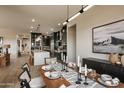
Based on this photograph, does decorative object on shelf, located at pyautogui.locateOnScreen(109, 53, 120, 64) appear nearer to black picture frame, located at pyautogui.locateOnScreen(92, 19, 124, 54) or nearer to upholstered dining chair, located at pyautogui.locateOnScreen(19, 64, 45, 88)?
black picture frame, located at pyautogui.locateOnScreen(92, 19, 124, 54)

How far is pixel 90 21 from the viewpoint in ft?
16.6

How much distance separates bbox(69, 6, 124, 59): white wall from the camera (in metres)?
3.73

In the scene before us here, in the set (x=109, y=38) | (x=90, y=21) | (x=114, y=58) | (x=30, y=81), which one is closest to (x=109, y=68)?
(x=114, y=58)

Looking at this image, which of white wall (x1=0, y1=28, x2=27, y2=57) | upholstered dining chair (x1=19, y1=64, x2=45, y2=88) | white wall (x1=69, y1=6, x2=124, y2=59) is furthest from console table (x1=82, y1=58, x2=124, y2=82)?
white wall (x1=0, y1=28, x2=27, y2=57)

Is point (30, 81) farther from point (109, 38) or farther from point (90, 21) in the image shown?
point (90, 21)

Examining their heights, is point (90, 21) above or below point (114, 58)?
above

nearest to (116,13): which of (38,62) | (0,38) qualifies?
(38,62)

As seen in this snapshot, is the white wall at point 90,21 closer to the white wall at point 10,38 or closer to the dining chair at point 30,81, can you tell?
the dining chair at point 30,81

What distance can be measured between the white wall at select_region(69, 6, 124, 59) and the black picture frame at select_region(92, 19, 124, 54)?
0.14 m

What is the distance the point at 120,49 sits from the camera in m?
3.46

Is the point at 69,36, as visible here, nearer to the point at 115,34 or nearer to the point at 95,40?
the point at 95,40

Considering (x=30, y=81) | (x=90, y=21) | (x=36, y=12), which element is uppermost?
(x=36, y=12)

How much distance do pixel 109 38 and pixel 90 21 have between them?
1371 millimetres

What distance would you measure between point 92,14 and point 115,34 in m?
1.52
